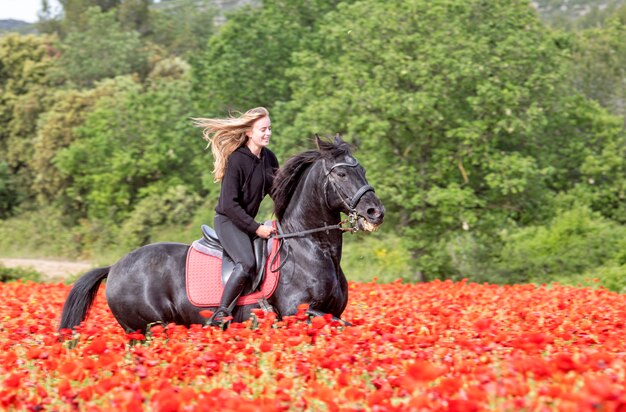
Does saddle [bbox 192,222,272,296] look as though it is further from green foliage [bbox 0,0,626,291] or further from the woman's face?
green foliage [bbox 0,0,626,291]

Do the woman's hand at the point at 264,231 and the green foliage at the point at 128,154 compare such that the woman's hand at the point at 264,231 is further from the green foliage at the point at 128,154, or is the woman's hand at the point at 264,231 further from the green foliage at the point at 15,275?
the green foliage at the point at 128,154

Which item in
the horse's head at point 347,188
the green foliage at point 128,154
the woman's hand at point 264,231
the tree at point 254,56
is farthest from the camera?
the green foliage at point 128,154

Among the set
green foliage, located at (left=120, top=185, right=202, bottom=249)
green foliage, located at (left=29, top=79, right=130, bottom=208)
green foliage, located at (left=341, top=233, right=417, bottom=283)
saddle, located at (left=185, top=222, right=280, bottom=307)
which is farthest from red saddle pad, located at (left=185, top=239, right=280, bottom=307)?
green foliage, located at (left=29, top=79, right=130, bottom=208)

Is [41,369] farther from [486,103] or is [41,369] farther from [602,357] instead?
[486,103]

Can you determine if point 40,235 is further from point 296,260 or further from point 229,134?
point 296,260

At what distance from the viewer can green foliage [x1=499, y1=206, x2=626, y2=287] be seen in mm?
29516

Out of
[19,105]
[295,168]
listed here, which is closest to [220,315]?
[295,168]

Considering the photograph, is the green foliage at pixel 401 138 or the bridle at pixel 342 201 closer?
the bridle at pixel 342 201

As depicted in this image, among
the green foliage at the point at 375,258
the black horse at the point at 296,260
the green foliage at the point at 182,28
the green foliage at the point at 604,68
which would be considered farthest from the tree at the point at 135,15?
the black horse at the point at 296,260

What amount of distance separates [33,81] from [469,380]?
70986 mm

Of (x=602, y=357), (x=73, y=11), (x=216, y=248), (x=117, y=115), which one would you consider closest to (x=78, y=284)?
(x=216, y=248)

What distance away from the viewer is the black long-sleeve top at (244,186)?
9.30 metres

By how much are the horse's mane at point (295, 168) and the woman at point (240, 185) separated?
0.16 metres

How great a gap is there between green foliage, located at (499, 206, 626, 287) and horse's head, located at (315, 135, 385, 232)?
2084cm
